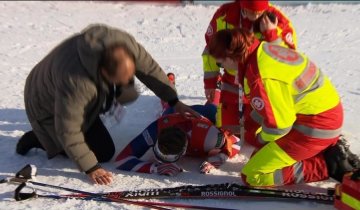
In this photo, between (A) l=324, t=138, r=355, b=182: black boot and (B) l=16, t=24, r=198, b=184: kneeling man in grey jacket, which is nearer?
(B) l=16, t=24, r=198, b=184: kneeling man in grey jacket

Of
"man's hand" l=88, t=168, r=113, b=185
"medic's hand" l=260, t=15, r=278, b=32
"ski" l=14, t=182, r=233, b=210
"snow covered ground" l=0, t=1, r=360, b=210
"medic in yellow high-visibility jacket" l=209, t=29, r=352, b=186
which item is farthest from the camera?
"medic's hand" l=260, t=15, r=278, b=32

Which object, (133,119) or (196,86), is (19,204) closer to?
(133,119)

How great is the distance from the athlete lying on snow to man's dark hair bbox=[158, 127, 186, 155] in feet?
0.17

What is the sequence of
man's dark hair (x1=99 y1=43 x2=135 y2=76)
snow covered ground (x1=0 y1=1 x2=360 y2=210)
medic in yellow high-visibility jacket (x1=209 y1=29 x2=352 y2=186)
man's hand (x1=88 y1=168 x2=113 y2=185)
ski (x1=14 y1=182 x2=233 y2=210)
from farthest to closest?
snow covered ground (x1=0 y1=1 x2=360 y2=210), man's hand (x1=88 y1=168 x2=113 y2=185), ski (x1=14 y1=182 x2=233 y2=210), medic in yellow high-visibility jacket (x1=209 y1=29 x2=352 y2=186), man's dark hair (x1=99 y1=43 x2=135 y2=76)

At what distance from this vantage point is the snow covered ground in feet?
11.4

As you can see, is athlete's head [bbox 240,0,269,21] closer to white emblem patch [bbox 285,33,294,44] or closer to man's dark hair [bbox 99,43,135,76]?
white emblem patch [bbox 285,33,294,44]

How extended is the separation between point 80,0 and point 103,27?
483 cm

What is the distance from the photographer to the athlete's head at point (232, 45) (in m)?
2.94

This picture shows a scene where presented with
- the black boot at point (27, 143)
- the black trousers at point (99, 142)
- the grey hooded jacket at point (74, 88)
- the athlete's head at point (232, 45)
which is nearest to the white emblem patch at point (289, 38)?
the athlete's head at point (232, 45)

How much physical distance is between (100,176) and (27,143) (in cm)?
75

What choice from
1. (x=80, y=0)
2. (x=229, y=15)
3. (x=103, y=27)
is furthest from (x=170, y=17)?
A: (x=103, y=27)

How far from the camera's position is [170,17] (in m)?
Answer: 7.04

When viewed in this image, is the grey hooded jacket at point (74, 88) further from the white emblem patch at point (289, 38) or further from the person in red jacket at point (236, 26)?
the white emblem patch at point (289, 38)

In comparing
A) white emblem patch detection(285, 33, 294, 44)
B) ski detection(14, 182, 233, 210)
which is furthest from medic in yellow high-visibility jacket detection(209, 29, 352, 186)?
white emblem patch detection(285, 33, 294, 44)
